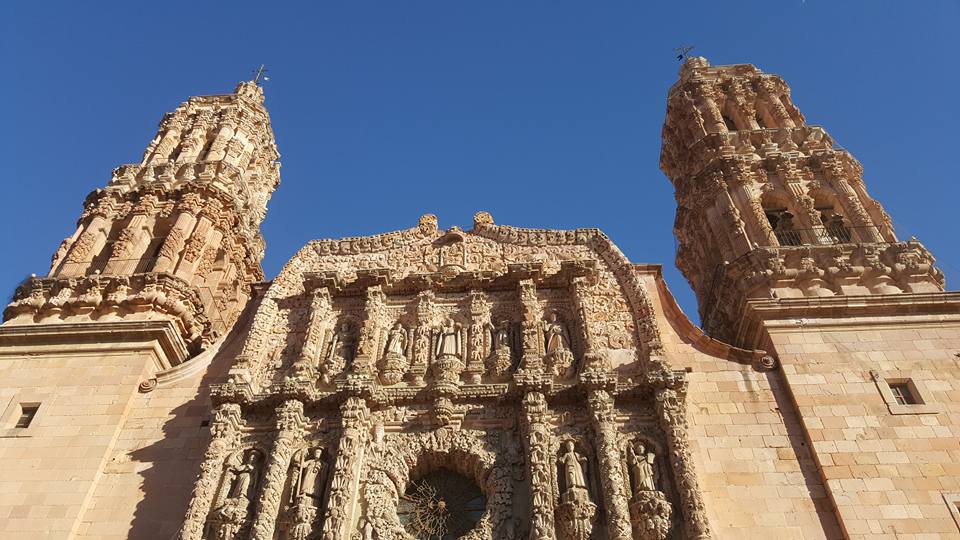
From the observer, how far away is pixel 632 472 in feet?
40.8

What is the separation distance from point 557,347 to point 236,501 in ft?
21.3

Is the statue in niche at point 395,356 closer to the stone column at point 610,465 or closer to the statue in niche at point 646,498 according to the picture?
the stone column at point 610,465

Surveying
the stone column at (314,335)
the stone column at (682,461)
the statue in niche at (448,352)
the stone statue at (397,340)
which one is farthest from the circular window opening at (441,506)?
the stone column at (682,461)

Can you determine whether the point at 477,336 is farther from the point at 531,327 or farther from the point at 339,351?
the point at 339,351

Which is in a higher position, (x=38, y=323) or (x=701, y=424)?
(x=38, y=323)

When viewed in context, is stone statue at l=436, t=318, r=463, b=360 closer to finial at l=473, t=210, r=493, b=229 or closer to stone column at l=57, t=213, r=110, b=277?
finial at l=473, t=210, r=493, b=229

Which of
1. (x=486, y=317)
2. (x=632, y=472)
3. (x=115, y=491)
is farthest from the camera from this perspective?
(x=486, y=317)

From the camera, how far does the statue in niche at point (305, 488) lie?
469 inches

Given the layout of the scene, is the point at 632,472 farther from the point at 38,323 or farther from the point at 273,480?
the point at 38,323

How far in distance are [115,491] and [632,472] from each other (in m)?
9.09

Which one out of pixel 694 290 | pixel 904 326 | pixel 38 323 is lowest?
pixel 904 326

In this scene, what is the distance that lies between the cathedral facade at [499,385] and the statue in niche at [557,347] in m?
0.04

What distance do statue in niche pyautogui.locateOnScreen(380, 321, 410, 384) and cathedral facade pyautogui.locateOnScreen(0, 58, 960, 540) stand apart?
5 centimetres

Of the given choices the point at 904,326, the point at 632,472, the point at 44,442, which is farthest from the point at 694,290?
the point at 44,442
